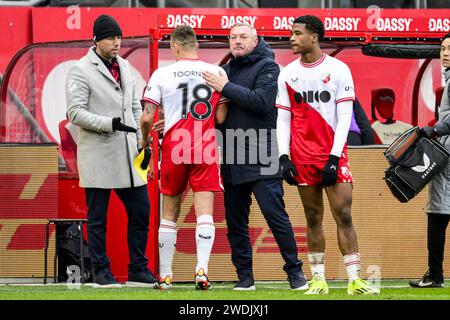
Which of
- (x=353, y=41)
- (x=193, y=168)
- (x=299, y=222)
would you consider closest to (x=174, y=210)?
(x=193, y=168)

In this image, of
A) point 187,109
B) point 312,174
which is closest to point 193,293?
point 312,174

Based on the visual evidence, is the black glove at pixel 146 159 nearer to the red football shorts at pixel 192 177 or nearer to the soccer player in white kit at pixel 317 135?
the red football shorts at pixel 192 177

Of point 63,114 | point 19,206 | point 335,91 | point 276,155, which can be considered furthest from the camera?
point 63,114

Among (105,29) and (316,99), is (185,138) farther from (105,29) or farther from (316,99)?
(105,29)

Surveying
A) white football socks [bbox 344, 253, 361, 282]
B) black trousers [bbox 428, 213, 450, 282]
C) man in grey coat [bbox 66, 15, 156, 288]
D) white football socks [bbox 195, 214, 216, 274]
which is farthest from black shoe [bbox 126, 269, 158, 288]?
black trousers [bbox 428, 213, 450, 282]

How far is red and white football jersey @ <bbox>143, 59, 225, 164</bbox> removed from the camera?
39.1 feet

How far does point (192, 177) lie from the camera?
1199 cm

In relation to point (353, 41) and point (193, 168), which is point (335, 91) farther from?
point (353, 41)

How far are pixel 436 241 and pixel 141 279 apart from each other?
257 cm

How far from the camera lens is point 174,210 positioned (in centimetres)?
1202

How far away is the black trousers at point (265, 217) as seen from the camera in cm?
1208

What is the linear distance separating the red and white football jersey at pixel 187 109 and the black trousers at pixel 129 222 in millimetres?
955

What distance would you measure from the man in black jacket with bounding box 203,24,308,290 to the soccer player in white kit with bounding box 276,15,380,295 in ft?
1.65

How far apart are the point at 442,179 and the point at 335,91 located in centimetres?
180
